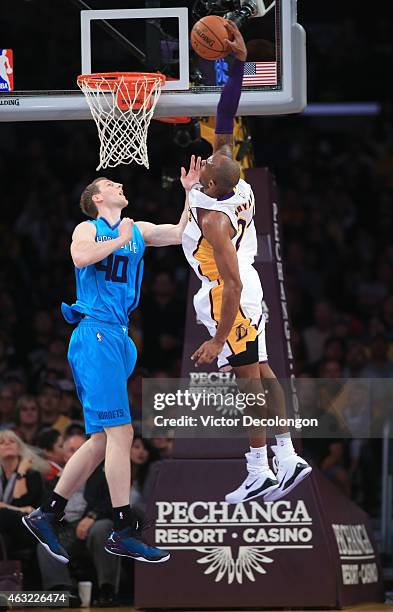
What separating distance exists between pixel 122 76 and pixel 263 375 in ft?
7.81

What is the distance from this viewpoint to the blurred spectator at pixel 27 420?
1323 centimetres

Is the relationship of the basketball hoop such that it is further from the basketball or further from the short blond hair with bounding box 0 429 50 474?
the short blond hair with bounding box 0 429 50 474

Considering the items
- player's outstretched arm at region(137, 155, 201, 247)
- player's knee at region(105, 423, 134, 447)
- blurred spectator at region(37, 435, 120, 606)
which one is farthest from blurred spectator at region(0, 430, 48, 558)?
player's outstretched arm at region(137, 155, 201, 247)

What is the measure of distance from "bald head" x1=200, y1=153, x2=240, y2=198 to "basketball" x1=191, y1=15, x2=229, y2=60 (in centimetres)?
72

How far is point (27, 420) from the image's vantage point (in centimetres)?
1330

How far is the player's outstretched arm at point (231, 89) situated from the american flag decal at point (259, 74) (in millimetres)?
380

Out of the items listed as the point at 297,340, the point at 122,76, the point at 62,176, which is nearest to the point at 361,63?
the point at 62,176

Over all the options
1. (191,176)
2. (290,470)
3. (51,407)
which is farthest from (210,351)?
(51,407)

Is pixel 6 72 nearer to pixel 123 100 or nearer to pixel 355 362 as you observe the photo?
pixel 123 100

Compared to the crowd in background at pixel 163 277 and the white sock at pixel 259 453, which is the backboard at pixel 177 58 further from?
the white sock at pixel 259 453

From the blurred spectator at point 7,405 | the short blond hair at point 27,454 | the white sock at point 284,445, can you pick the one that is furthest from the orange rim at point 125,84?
the blurred spectator at point 7,405

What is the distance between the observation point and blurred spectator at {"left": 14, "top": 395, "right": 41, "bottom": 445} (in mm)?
13234

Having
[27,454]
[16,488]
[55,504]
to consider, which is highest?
[27,454]

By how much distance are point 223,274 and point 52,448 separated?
13.8 feet
